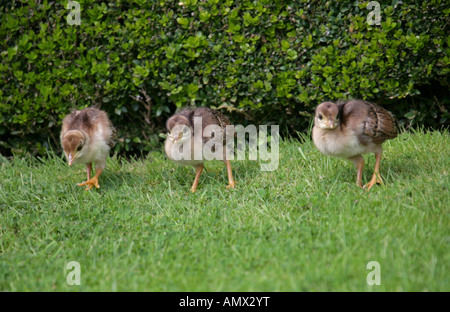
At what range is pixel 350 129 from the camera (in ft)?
16.5

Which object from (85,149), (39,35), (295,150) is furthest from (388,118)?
(39,35)

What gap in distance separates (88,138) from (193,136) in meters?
1.26

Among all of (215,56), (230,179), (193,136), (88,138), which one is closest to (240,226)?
(230,179)

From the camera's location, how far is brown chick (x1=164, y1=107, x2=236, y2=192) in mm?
5461


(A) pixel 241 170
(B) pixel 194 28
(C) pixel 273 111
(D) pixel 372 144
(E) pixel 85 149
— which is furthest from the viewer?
(C) pixel 273 111

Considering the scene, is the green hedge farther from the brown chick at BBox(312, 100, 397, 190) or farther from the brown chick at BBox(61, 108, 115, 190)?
the brown chick at BBox(312, 100, 397, 190)

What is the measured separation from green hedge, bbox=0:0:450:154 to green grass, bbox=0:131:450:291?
3.22ft

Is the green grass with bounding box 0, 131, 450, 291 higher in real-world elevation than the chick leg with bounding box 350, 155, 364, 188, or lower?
lower

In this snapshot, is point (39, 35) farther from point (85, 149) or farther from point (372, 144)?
point (372, 144)

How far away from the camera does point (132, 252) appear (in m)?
4.36

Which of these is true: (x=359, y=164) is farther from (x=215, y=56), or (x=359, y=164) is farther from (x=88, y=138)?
(x=88, y=138)

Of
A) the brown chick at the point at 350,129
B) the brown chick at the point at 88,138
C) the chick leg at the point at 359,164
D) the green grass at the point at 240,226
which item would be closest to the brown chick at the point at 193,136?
the green grass at the point at 240,226

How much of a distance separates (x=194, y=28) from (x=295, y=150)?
2172mm

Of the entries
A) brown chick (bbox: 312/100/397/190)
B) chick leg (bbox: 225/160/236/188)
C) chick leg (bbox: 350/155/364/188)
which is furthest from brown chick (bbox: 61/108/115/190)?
chick leg (bbox: 350/155/364/188)
